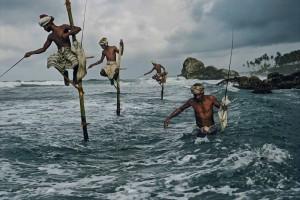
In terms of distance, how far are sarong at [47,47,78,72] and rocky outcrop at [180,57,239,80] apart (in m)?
91.3

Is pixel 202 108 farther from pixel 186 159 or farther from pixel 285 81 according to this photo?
pixel 285 81

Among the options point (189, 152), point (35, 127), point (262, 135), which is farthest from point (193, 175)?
point (35, 127)

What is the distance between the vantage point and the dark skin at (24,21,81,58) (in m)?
10.6

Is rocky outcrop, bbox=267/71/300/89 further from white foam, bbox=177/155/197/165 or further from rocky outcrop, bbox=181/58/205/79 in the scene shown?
rocky outcrop, bbox=181/58/205/79

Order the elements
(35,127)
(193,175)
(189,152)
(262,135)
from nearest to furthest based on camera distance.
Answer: (193,175)
(189,152)
(262,135)
(35,127)

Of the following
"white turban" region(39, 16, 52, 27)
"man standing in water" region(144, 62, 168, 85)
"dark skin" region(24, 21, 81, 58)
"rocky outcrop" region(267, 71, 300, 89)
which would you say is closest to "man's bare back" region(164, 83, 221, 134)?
"dark skin" region(24, 21, 81, 58)

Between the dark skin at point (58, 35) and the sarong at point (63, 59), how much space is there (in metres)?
0.17

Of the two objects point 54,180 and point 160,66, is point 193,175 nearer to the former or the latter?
point 54,180

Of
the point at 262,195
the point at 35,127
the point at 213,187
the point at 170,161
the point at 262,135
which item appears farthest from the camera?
the point at 35,127

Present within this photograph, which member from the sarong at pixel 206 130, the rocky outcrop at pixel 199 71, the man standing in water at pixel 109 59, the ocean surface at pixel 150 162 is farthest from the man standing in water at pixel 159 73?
the rocky outcrop at pixel 199 71

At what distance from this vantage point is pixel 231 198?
20.3ft

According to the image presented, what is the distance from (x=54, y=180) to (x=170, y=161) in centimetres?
265

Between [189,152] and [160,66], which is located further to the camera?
[160,66]

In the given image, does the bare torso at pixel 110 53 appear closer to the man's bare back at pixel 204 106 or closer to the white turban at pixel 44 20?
the white turban at pixel 44 20
